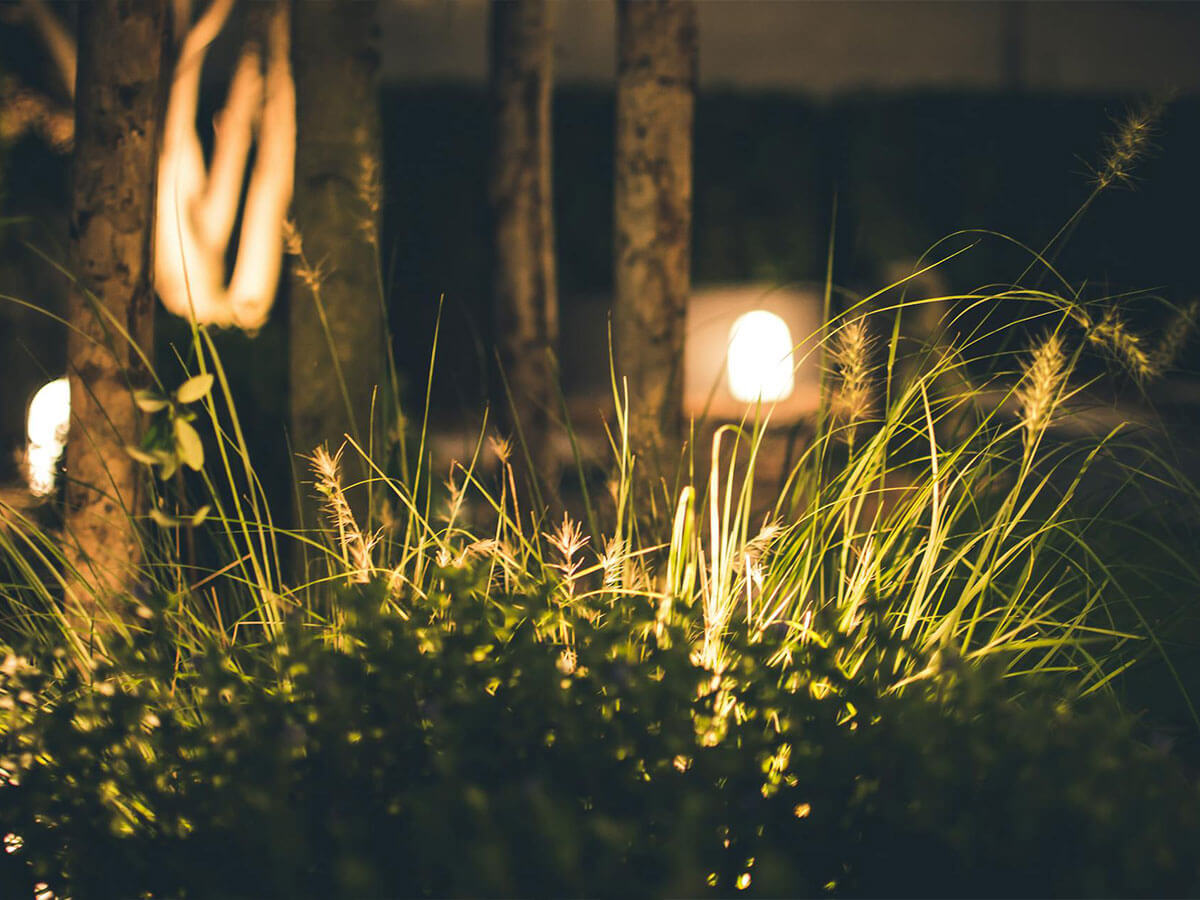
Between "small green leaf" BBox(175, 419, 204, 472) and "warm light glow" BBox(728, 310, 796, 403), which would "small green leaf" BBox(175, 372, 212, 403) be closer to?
"small green leaf" BBox(175, 419, 204, 472)

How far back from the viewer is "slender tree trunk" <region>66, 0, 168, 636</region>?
2.52 metres

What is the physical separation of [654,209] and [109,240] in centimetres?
144

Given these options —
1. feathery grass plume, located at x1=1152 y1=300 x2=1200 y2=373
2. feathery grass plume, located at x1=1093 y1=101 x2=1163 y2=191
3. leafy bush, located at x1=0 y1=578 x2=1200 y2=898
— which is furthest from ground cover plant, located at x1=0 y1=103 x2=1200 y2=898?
feathery grass plume, located at x1=1093 y1=101 x2=1163 y2=191

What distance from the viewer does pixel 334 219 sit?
2.86m

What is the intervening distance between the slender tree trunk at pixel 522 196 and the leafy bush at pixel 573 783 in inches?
90.5

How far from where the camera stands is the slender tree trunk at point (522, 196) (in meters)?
3.93

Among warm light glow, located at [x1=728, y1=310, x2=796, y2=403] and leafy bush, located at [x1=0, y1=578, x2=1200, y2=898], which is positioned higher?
leafy bush, located at [x1=0, y1=578, x2=1200, y2=898]

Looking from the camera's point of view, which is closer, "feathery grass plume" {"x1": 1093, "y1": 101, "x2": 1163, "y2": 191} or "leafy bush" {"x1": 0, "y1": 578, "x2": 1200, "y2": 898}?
"leafy bush" {"x1": 0, "y1": 578, "x2": 1200, "y2": 898}

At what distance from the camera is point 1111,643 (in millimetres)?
2508

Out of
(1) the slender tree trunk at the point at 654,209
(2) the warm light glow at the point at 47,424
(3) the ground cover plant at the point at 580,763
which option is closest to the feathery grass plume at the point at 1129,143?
(3) the ground cover plant at the point at 580,763

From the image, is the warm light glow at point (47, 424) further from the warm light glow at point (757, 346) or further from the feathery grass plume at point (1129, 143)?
the warm light glow at point (757, 346)

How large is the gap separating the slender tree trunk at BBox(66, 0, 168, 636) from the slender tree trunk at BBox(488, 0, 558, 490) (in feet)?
4.96

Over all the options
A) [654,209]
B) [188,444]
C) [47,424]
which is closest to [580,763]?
[188,444]

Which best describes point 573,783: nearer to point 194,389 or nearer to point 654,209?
point 194,389
